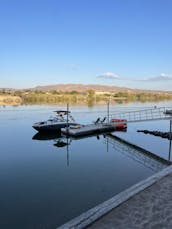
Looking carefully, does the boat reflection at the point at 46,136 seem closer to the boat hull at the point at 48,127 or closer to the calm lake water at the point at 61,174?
the boat hull at the point at 48,127

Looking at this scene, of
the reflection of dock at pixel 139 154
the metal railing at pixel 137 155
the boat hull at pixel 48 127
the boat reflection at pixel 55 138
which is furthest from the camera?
the boat hull at pixel 48 127

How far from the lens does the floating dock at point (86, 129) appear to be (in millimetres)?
25941

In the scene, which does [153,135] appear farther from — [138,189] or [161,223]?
[161,223]

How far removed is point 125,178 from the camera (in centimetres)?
1261

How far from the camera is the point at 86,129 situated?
26953 millimetres

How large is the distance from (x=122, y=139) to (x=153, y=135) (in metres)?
3.71

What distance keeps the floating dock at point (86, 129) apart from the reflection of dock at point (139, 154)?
2968 millimetres

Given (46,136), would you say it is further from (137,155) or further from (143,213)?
(143,213)

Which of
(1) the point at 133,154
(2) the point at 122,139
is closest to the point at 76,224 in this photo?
(1) the point at 133,154

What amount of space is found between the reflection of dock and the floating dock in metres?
2.97

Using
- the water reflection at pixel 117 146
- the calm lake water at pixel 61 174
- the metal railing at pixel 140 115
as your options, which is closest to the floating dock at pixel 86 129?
the water reflection at pixel 117 146

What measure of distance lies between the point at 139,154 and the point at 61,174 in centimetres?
736

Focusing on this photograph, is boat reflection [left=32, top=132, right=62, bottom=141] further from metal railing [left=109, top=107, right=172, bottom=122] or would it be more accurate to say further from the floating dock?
metal railing [left=109, top=107, right=172, bottom=122]

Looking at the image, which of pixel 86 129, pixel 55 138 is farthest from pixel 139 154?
pixel 55 138
